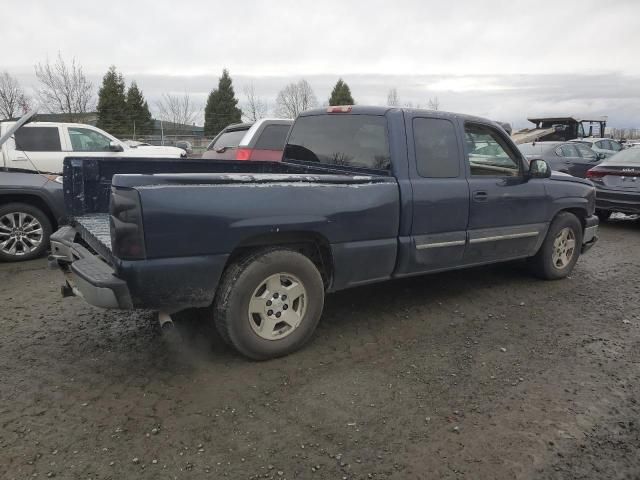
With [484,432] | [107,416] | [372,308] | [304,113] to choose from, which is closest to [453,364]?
[484,432]

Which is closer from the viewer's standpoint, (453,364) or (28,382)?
(28,382)

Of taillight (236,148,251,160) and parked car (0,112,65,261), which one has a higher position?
taillight (236,148,251,160)

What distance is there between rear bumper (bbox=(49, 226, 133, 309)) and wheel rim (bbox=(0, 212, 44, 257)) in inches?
107

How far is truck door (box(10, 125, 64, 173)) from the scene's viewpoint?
8.31m

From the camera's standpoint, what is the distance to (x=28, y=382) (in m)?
3.17

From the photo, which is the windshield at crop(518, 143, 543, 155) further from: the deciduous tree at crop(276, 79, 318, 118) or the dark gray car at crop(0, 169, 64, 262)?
the deciduous tree at crop(276, 79, 318, 118)

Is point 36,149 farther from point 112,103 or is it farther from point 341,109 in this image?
point 112,103

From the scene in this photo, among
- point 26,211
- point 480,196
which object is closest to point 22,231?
point 26,211

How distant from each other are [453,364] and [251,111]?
1784 inches

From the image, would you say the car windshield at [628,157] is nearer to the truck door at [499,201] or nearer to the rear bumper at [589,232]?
the rear bumper at [589,232]

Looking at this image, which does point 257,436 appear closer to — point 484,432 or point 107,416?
point 107,416

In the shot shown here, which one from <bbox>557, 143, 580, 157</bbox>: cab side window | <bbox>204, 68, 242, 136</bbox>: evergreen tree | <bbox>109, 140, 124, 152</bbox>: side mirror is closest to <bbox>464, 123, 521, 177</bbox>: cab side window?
<bbox>109, 140, 124, 152</bbox>: side mirror

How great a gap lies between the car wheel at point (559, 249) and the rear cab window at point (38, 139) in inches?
313

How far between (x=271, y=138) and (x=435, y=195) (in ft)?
16.1
